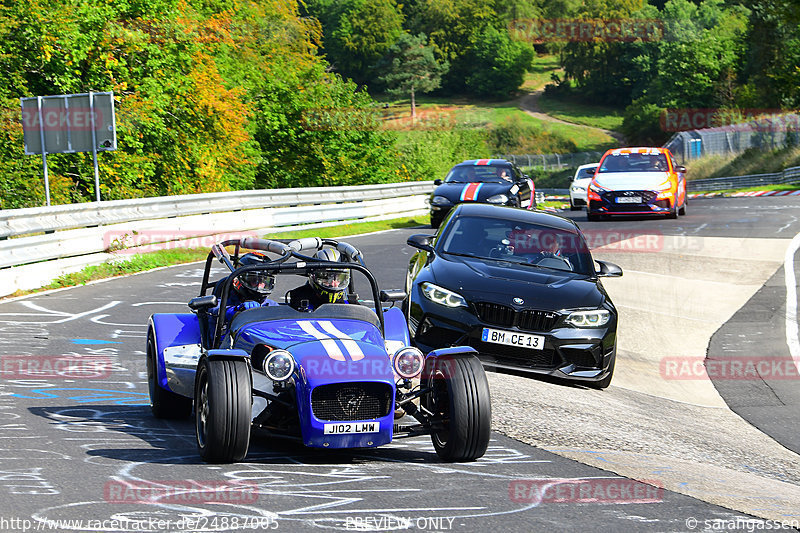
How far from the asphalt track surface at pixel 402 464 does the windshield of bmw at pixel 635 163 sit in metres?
14.2

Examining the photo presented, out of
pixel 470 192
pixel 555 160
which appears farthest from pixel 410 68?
pixel 470 192

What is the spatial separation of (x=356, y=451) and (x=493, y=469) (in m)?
0.99

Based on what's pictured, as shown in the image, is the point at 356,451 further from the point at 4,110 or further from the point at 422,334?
the point at 4,110

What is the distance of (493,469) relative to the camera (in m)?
Answer: 6.33

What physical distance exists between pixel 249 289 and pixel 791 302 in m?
10.6

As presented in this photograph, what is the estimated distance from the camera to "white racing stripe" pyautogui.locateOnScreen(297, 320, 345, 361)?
6281 mm

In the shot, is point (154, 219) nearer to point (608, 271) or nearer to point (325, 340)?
point (608, 271)

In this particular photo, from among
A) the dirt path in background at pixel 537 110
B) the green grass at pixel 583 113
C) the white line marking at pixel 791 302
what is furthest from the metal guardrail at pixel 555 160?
the white line marking at pixel 791 302

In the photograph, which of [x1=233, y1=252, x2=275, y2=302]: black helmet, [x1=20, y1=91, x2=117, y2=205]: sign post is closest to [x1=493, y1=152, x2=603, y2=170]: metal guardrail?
[x1=20, y1=91, x2=117, y2=205]: sign post

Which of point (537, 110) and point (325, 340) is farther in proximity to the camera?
point (537, 110)

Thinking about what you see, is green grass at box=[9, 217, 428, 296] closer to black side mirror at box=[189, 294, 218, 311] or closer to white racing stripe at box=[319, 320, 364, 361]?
black side mirror at box=[189, 294, 218, 311]

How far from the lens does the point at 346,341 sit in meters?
6.49

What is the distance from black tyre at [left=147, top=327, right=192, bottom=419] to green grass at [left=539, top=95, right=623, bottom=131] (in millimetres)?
125380

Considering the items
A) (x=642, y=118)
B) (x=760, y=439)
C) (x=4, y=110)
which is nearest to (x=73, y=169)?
(x=4, y=110)
